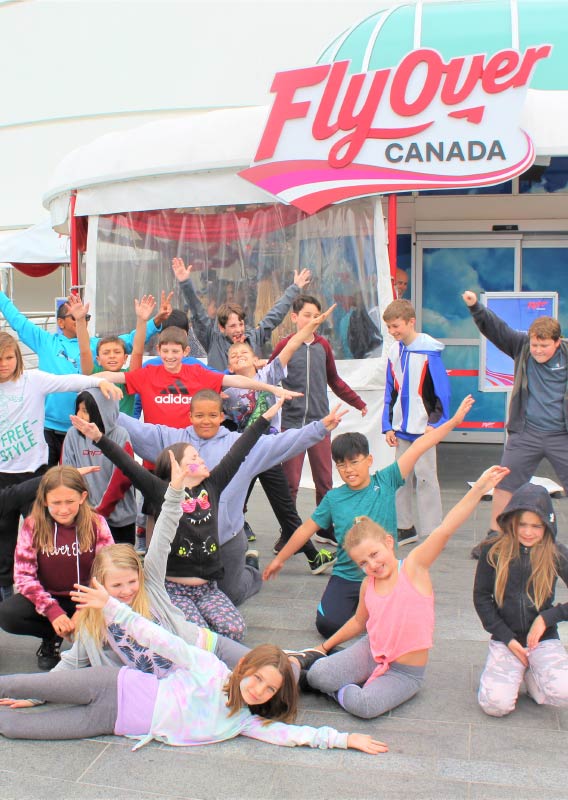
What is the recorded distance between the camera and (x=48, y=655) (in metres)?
4.16

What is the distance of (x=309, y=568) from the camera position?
224 inches

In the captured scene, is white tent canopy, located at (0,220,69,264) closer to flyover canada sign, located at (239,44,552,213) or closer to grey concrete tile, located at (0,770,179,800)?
flyover canada sign, located at (239,44,552,213)

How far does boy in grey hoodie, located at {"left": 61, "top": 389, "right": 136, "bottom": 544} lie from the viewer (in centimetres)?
485

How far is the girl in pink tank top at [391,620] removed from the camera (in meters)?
3.69

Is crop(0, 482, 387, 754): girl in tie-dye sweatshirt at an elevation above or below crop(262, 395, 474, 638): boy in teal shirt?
below

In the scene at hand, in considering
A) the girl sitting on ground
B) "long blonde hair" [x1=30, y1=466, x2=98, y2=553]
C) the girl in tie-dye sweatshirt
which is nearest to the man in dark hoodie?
the girl sitting on ground

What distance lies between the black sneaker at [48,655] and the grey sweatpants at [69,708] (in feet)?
2.06

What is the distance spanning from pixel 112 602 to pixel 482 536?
371 cm

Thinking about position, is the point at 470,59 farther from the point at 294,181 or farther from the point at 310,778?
the point at 310,778

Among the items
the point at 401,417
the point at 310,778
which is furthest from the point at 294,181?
the point at 310,778

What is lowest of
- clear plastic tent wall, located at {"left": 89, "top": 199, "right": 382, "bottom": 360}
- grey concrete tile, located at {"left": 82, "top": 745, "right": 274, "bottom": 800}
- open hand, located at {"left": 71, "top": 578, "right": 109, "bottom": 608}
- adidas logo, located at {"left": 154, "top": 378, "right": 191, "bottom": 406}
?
grey concrete tile, located at {"left": 82, "top": 745, "right": 274, "bottom": 800}

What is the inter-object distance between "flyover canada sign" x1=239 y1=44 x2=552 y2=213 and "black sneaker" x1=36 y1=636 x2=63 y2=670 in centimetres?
435

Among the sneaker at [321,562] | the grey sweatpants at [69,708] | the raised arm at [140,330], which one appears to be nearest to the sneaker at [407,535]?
the sneaker at [321,562]

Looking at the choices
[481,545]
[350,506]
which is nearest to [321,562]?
[350,506]
